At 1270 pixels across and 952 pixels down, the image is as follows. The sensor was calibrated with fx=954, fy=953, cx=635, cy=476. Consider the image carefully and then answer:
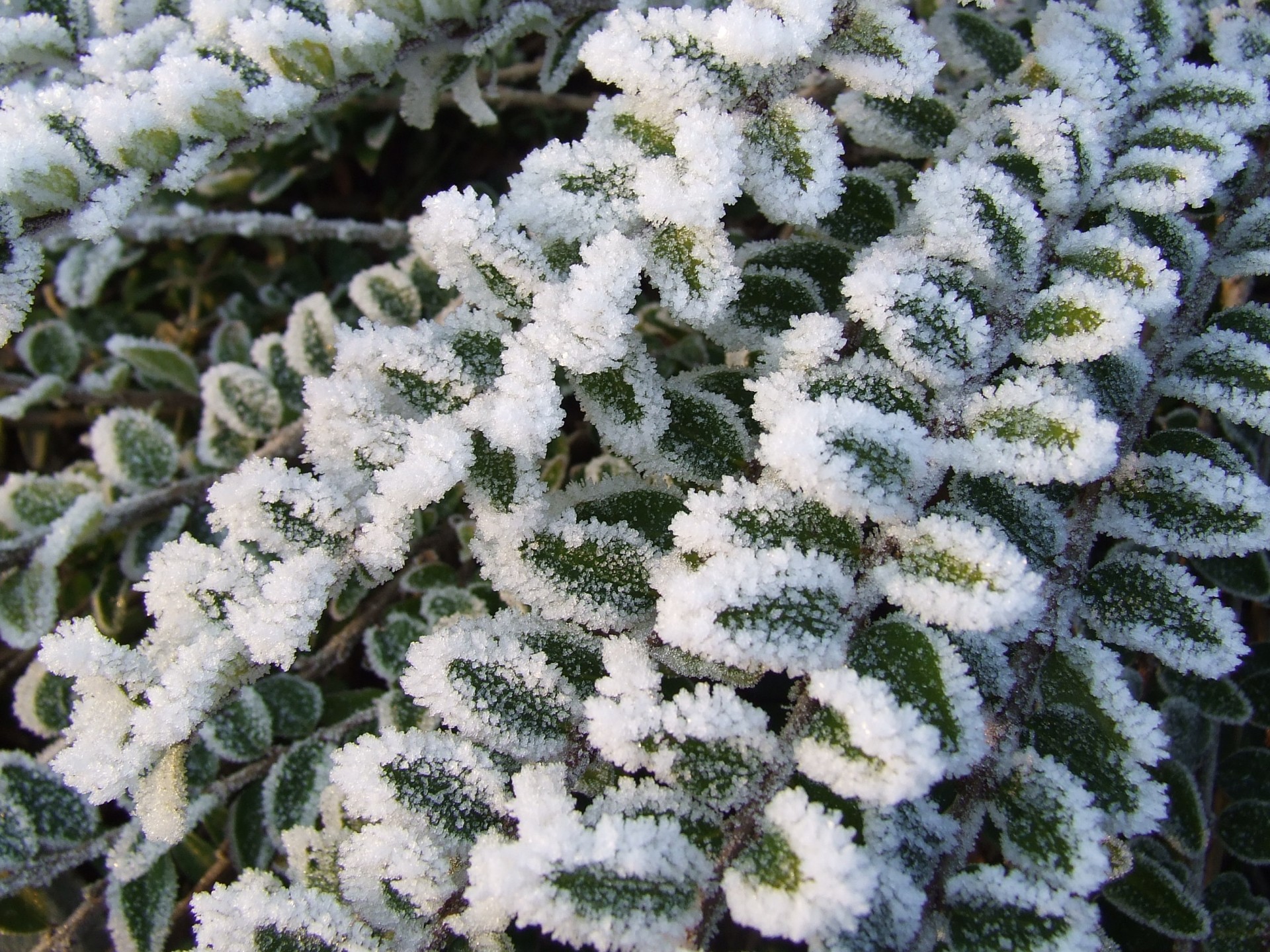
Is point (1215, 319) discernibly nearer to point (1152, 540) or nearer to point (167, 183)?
point (1152, 540)

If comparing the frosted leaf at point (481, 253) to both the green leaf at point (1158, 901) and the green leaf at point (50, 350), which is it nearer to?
the green leaf at point (1158, 901)

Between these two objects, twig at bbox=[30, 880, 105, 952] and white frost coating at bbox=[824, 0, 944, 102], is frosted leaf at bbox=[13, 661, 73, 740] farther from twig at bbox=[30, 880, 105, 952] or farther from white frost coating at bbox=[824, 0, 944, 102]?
white frost coating at bbox=[824, 0, 944, 102]

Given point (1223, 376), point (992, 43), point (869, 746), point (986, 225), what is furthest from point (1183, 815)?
point (992, 43)

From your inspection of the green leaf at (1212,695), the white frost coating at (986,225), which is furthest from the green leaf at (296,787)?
the green leaf at (1212,695)

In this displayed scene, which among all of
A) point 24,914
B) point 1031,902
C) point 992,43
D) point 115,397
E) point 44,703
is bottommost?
point 24,914

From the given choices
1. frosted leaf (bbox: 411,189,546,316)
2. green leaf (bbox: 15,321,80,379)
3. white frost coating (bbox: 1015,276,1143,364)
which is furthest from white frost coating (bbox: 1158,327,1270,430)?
green leaf (bbox: 15,321,80,379)

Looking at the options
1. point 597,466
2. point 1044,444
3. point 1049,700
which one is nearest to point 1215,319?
point 1044,444

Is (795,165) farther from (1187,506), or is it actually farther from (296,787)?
(296,787)
